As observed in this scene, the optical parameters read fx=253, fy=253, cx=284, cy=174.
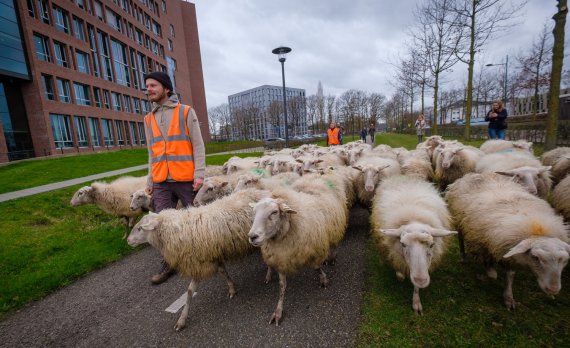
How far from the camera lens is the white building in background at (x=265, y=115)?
6481cm

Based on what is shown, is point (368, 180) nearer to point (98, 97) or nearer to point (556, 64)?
point (556, 64)

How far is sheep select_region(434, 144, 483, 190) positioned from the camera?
20.6 ft

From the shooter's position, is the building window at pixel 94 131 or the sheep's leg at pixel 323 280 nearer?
the sheep's leg at pixel 323 280

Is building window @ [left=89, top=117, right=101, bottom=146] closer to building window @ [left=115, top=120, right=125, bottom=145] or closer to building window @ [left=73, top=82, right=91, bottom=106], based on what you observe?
building window @ [left=73, top=82, right=91, bottom=106]

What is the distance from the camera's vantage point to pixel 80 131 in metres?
25.6

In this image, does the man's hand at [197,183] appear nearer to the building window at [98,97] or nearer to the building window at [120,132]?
the building window at [98,97]

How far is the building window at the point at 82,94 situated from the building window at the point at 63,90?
2.08 ft

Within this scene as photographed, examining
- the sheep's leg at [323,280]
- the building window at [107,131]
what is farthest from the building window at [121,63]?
the sheep's leg at [323,280]

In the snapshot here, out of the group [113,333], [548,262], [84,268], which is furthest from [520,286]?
[84,268]

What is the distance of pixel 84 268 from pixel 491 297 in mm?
6349

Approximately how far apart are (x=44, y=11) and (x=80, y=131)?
429 inches

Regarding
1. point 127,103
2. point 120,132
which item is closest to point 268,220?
point 120,132

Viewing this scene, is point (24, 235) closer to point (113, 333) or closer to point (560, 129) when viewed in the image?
point (113, 333)

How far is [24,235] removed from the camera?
578cm
